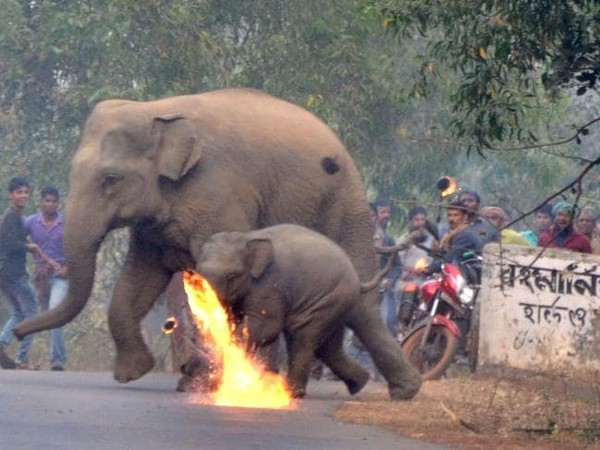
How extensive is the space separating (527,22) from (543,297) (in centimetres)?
559

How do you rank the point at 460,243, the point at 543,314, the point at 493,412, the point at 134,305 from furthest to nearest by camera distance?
the point at 460,243 < the point at 543,314 < the point at 134,305 < the point at 493,412

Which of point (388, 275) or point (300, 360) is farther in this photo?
point (388, 275)

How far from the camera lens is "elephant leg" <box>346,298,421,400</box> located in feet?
50.0

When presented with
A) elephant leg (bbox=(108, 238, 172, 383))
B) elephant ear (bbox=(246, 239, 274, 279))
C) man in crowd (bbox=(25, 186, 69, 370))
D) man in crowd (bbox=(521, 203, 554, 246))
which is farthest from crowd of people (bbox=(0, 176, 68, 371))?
elephant ear (bbox=(246, 239, 274, 279))

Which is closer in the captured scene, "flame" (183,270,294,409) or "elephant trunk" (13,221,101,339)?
"flame" (183,270,294,409)

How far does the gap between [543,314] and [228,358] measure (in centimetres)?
344

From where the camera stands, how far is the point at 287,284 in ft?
48.0

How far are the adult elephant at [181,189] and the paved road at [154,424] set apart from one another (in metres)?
0.79

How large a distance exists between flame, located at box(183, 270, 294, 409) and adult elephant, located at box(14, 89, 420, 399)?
563 mm

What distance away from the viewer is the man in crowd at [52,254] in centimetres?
1938

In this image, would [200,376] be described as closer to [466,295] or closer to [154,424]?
[466,295]

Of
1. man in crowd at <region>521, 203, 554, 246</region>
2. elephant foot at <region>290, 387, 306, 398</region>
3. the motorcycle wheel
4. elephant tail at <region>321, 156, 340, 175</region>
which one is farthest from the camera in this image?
man in crowd at <region>521, 203, 554, 246</region>

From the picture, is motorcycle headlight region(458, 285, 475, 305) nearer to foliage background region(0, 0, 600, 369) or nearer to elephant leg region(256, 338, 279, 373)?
foliage background region(0, 0, 600, 369)

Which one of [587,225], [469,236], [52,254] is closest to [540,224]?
[587,225]
